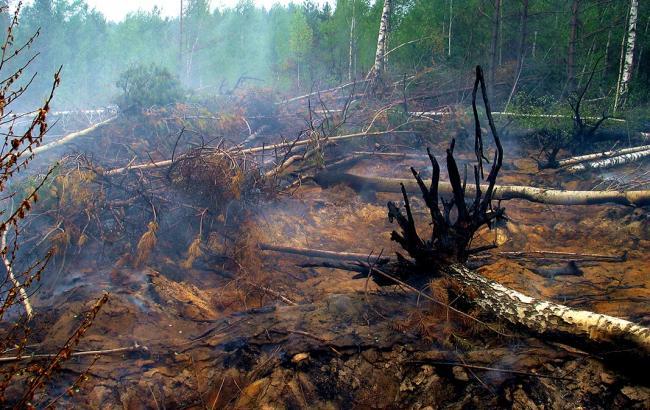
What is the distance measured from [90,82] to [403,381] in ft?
118

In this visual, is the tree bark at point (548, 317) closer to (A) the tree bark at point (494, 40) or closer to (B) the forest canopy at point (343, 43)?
(B) the forest canopy at point (343, 43)

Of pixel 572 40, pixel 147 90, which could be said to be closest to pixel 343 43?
pixel 572 40

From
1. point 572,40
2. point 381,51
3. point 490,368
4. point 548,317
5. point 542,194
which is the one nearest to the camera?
point 490,368

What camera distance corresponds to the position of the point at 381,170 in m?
10.4

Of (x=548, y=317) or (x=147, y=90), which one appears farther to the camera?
(x=147, y=90)

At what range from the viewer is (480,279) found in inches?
156

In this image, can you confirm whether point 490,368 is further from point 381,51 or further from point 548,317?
point 381,51

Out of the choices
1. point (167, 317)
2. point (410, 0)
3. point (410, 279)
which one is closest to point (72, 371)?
point (167, 317)

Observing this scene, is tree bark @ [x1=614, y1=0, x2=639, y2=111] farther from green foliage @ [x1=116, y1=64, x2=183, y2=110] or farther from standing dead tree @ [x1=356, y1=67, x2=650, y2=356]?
green foliage @ [x1=116, y1=64, x2=183, y2=110]

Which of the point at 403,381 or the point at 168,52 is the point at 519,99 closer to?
the point at 403,381

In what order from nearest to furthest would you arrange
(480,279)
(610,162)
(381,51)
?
(480,279) < (610,162) < (381,51)

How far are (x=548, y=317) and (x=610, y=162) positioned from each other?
8.36 m

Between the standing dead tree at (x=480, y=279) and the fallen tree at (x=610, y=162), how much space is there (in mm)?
6948

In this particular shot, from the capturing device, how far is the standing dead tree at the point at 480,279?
304 centimetres
